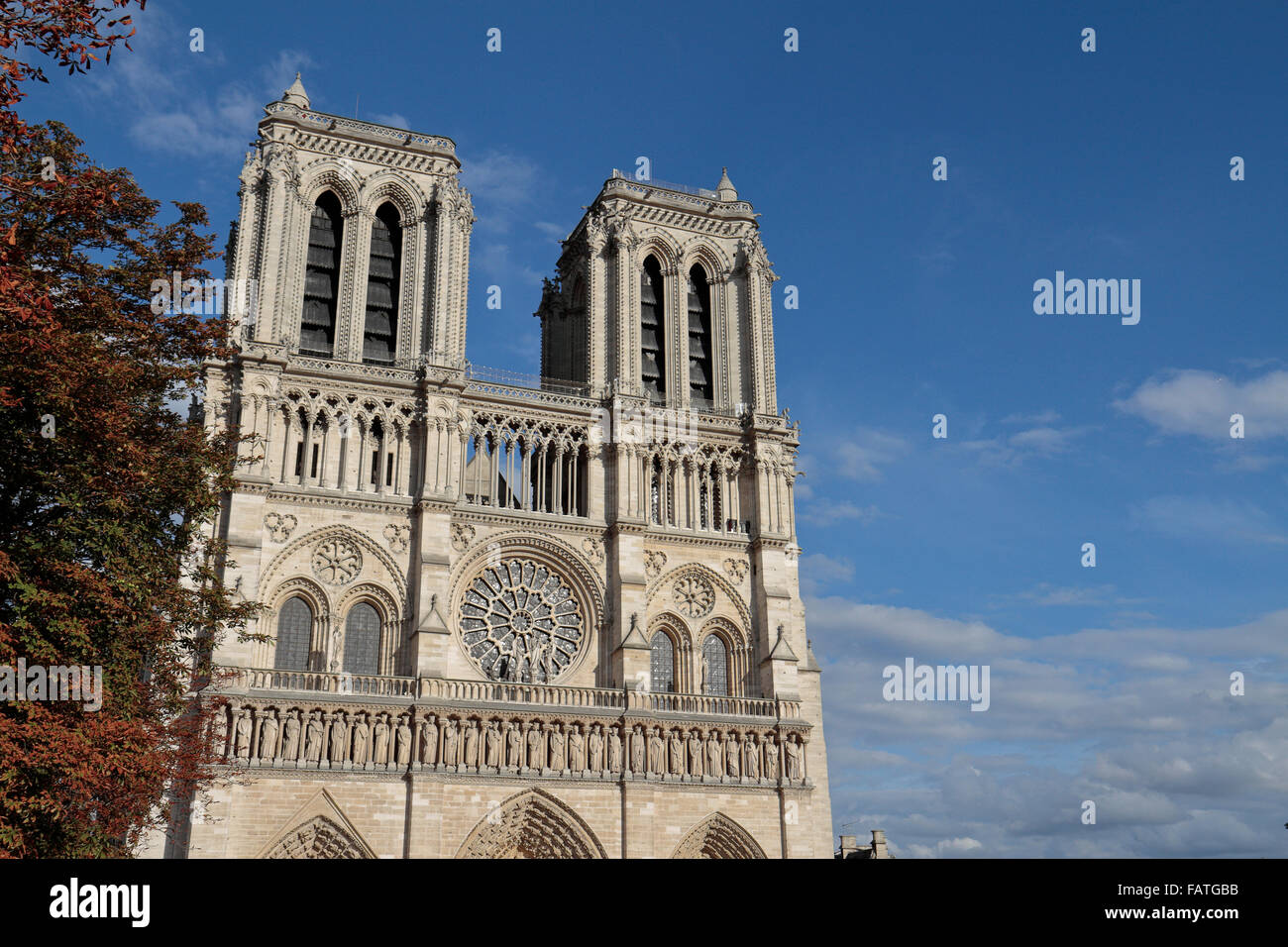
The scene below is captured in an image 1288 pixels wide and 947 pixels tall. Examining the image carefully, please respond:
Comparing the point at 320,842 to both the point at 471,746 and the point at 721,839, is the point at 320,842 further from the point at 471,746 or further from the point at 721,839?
the point at 721,839

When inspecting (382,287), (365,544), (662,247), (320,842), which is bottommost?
(320,842)

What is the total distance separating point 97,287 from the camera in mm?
17531

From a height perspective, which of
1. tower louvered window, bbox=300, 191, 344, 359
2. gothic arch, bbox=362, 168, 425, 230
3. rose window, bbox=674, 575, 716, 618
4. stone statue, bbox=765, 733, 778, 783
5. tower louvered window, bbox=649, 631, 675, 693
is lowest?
stone statue, bbox=765, 733, 778, 783

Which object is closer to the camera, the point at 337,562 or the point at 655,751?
the point at 337,562

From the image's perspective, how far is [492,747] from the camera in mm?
32969

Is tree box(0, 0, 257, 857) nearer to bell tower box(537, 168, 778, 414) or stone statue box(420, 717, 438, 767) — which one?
stone statue box(420, 717, 438, 767)

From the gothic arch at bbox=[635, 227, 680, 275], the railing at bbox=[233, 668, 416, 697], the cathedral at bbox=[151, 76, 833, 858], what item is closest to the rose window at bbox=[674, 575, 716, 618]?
the cathedral at bbox=[151, 76, 833, 858]

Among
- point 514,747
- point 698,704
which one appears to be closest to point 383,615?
point 514,747

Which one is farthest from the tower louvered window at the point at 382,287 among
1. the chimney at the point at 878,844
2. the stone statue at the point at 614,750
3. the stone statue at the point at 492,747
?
the chimney at the point at 878,844

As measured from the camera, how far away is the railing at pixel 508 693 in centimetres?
3198

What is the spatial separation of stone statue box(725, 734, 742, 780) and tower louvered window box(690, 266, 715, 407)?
42.6 feet

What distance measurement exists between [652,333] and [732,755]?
54.5ft

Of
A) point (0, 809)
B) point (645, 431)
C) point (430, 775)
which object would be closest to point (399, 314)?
point (645, 431)

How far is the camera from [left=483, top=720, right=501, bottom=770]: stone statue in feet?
108
